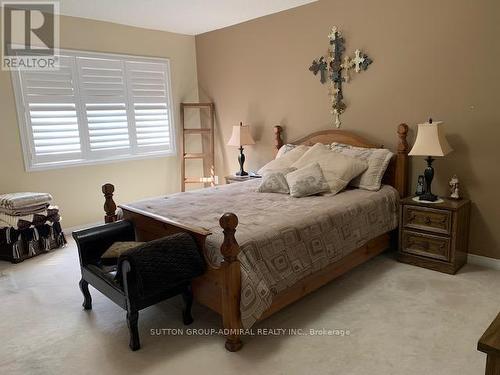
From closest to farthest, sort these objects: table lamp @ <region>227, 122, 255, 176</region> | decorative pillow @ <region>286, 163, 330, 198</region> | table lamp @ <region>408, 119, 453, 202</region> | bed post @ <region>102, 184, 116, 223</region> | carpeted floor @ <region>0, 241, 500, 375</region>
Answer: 1. carpeted floor @ <region>0, 241, 500, 375</region>
2. table lamp @ <region>408, 119, 453, 202</region>
3. bed post @ <region>102, 184, 116, 223</region>
4. decorative pillow @ <region>286, 163, 330, 198</region>
5. table lamp @ <region>227, 122, 255, 176</region>

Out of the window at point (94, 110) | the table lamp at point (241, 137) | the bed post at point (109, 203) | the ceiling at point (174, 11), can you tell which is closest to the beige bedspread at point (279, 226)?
the bed post at point (109, 203)

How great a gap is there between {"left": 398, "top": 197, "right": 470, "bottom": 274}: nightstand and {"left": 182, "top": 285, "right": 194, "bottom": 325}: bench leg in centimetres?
196

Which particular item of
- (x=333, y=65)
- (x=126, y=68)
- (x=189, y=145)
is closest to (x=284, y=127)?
(x=333, y=65)

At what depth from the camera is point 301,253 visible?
97.1 inches

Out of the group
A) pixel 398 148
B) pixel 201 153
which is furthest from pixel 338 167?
pixel 201 153

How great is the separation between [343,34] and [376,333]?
9.47 feet

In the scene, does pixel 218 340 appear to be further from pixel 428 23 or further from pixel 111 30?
pixel 111 30

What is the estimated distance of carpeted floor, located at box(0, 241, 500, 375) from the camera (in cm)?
205

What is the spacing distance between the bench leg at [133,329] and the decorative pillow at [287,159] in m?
2.08

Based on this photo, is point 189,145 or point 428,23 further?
point 189,145

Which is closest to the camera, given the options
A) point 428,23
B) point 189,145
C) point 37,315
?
point 37,315

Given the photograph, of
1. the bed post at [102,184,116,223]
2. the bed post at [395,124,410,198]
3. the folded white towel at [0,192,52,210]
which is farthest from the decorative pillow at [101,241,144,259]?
the bed post at [395,124,410,198]

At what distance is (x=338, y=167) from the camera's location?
11.2 feet

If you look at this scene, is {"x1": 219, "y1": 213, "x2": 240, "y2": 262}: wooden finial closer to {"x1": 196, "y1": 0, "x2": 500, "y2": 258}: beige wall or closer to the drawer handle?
the drawer handle
